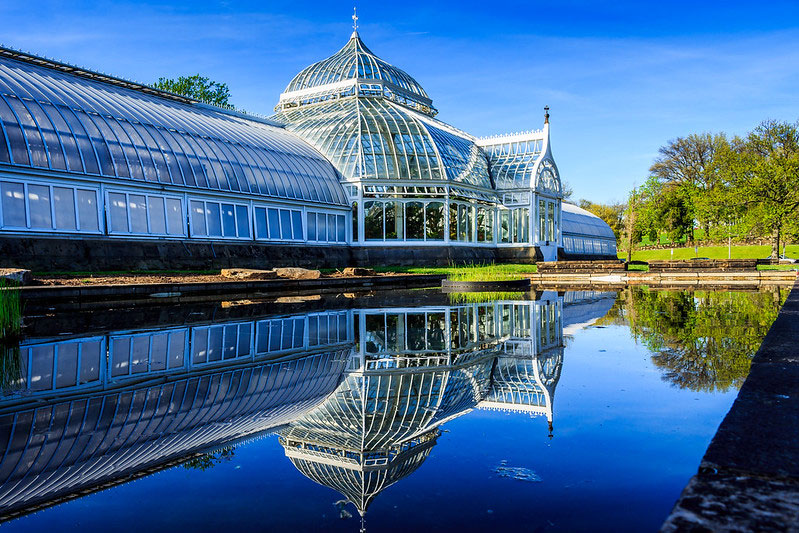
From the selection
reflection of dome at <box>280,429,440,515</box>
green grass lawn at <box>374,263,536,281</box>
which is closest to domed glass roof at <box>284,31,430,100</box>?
green grass lawn at <box>374,263,536,281</box>

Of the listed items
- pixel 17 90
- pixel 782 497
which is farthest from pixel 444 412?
pixel 17 90

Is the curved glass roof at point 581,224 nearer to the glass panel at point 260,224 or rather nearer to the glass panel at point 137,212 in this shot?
the glass panel at point 260,224

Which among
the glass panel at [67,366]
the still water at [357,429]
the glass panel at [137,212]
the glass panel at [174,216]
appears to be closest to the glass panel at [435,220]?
the glass panel at [174,216]

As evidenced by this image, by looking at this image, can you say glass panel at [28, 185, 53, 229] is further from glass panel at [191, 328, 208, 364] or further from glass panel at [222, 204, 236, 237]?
glass panel at [191, 328, 208, 364]

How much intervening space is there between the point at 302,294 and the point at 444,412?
13838 millimetres

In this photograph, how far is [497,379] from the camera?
5531 millimetres

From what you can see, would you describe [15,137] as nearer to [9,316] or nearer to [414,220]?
[9,316]

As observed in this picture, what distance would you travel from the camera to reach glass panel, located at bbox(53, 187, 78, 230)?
19.7m

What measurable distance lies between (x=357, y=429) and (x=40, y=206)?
1947cm

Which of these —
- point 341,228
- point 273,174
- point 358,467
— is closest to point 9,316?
point 358,467

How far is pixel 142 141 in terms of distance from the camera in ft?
76.8

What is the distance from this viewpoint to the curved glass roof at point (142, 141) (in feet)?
64.6

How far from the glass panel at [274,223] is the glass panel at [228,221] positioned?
2.24 meters

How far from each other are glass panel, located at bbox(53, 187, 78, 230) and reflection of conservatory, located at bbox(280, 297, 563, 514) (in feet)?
47.9
